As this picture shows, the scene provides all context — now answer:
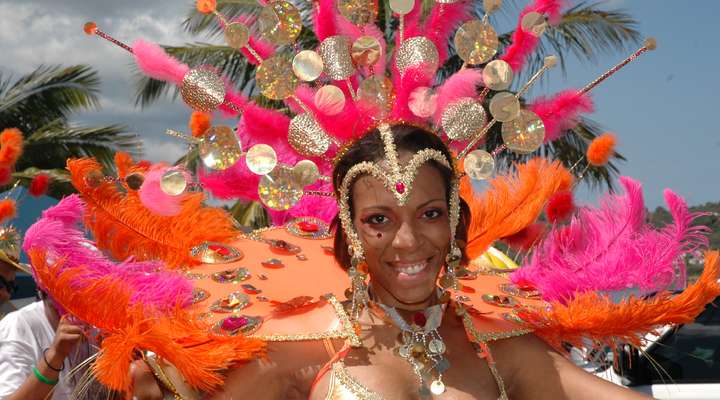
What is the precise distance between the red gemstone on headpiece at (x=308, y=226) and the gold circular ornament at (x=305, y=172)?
49cm

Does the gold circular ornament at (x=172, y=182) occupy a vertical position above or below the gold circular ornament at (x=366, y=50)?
below

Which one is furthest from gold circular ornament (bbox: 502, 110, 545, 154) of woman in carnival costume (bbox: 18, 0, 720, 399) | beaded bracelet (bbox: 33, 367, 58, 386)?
beaded bracelet (bbox: 33, 367, 58, 386)

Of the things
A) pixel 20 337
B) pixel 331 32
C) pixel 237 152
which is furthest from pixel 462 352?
pixel 20 337

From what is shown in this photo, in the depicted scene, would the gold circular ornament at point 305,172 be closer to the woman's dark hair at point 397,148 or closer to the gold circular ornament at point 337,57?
the woman's dark hair at point 397,148

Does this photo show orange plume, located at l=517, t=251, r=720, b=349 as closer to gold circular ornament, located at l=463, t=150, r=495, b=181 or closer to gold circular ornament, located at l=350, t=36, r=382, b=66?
gold circular ornament, located at l=463, t=150, r=495, b=181

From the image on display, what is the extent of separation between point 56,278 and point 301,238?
95 cm

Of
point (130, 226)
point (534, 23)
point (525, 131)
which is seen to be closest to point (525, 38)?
point (534, 23)

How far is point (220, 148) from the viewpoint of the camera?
85.1 inches

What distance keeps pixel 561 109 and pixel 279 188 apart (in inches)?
38.9

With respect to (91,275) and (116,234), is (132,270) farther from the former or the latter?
(116,234)

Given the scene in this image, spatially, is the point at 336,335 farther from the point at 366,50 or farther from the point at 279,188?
the point at 366,50

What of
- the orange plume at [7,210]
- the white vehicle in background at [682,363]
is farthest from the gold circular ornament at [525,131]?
the orange plume at [7,210]

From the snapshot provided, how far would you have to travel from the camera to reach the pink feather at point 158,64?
7.31 ft

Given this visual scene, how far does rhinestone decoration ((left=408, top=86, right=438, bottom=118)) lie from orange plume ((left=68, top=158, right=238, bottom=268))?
84 cm
